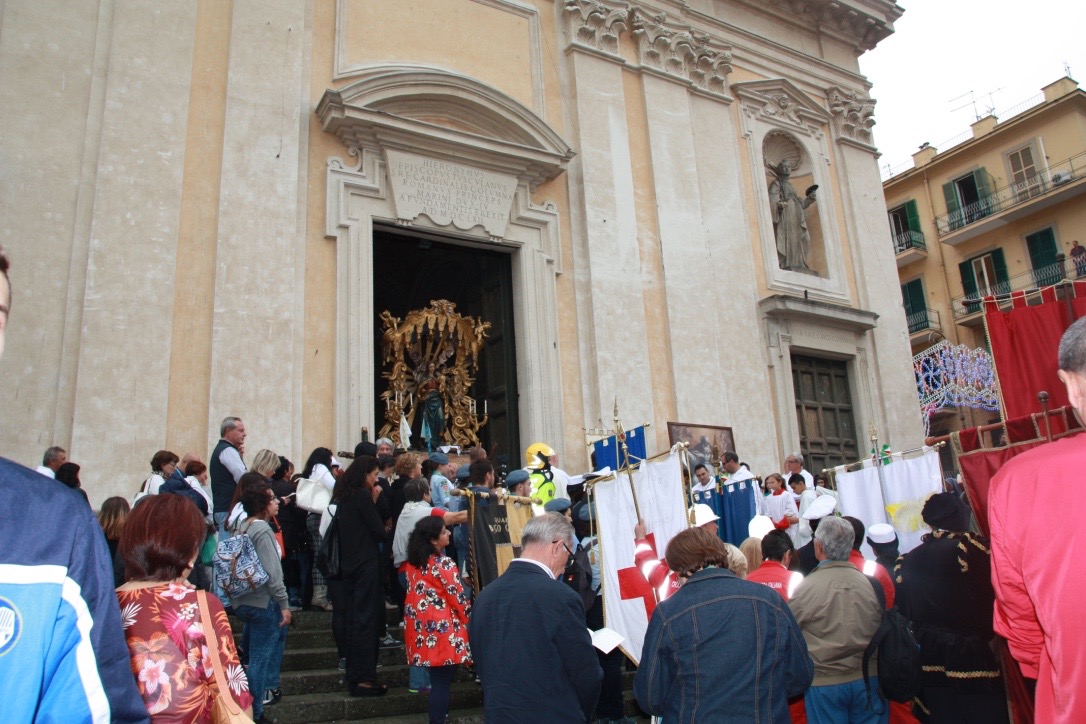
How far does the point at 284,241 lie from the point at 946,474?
24.6 feet

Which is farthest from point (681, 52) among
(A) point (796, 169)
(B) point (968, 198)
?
(B) point (968, 198)

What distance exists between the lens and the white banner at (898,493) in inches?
306

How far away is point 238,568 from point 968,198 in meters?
26.5

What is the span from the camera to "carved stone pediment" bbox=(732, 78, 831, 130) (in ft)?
51.1

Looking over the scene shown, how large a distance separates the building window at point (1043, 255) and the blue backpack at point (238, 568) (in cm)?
2381

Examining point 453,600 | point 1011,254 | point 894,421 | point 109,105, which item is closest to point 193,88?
point 109,105

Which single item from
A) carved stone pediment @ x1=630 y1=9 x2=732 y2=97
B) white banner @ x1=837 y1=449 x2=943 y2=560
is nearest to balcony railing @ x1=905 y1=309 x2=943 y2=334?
carved stone pediment @ x1=630 y1=9 x2=732 y2=97

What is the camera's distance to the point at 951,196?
2712 centimetres

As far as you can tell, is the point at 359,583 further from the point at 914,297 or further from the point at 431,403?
the point at 914,297

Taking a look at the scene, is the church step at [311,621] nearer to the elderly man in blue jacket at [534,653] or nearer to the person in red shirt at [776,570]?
the person in red shirt at [776,570]

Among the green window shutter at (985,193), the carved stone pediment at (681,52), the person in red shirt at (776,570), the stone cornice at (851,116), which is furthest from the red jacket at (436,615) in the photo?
the green window shutter at (985,193)

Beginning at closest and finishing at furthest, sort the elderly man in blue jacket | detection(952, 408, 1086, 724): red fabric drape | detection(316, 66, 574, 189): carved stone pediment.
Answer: the elderly man in blue jacket
detection(952, 408, 1086, 724): red fabric drape
detection(316, 66, 574, 189): carved stone pediment

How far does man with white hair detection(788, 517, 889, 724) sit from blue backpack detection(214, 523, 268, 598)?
2951 millimetres

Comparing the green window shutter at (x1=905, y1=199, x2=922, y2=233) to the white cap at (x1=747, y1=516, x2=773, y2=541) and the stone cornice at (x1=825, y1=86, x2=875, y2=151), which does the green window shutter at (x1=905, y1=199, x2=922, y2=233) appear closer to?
the stone cornice at (x1=825, y1=86, x2=875, y2=151)
